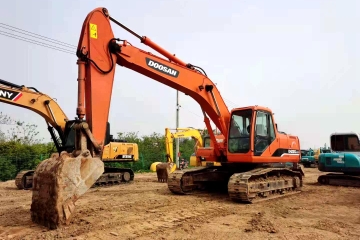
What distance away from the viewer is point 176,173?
30.6 ft

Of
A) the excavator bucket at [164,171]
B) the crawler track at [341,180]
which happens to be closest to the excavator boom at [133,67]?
the excavator bucket at [164,171]

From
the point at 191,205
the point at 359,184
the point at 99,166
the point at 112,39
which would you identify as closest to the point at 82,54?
the point at 112,39

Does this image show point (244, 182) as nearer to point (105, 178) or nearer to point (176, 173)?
point (176, 173)

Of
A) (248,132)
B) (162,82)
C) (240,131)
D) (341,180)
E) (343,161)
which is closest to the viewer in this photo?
(162,82)

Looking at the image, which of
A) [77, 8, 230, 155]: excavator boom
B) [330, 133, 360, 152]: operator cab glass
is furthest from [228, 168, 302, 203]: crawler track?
[330, 133, 360, 152]: operator cab glass

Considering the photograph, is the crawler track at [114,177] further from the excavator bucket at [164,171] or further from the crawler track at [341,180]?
the crawler track at [341,180]

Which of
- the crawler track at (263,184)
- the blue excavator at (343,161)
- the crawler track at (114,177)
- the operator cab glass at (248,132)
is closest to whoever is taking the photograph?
the crawler track at (263,184)

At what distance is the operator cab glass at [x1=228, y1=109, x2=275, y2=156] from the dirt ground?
1.40 m

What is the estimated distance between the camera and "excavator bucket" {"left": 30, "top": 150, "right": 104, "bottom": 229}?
495cm

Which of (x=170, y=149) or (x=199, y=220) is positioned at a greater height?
(x=170, y=149)

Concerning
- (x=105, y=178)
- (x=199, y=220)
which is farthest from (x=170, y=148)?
(x=199, y=220)

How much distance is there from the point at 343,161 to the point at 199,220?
8033 millimetres

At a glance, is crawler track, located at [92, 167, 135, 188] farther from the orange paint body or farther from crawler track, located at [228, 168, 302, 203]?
crawler track, located at [228, 168, 302, 203]

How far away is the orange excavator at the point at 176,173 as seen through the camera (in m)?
5.13
